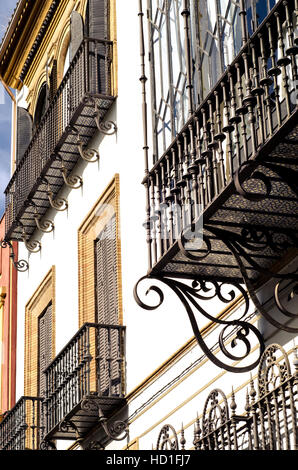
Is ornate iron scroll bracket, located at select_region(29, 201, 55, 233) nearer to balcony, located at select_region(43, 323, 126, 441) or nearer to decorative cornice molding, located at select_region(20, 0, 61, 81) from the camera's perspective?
balcony, located at select_region(43, 323, 126, 441)

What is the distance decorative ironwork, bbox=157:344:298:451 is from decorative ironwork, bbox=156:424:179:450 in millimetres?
867

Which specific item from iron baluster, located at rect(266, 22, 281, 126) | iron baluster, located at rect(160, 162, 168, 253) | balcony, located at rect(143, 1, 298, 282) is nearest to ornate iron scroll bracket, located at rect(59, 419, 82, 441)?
balcony, located at rect(143, 1, 298, 282)

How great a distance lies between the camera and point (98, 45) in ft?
48.7

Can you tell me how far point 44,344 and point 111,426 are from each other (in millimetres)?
4152

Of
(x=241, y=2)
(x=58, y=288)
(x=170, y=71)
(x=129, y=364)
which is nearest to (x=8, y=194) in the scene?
(x=58, y=288)

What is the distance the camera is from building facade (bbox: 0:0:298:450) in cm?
850

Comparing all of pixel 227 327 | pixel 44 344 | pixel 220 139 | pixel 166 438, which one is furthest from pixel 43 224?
pixel 220 139

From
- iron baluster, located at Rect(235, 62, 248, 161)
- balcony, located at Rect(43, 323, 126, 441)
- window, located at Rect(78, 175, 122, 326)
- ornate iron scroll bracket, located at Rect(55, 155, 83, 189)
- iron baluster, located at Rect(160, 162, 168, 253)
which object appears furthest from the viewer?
ornate iron scroll bracket, located at Rect(55, 155, 83, 189)

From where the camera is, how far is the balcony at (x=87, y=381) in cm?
1276

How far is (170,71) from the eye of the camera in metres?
10.6

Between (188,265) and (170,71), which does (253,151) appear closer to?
(188,265)

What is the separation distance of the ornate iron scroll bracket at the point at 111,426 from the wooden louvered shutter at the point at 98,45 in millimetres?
4018

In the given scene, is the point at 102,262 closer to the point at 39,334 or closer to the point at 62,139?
the point at 62,139
